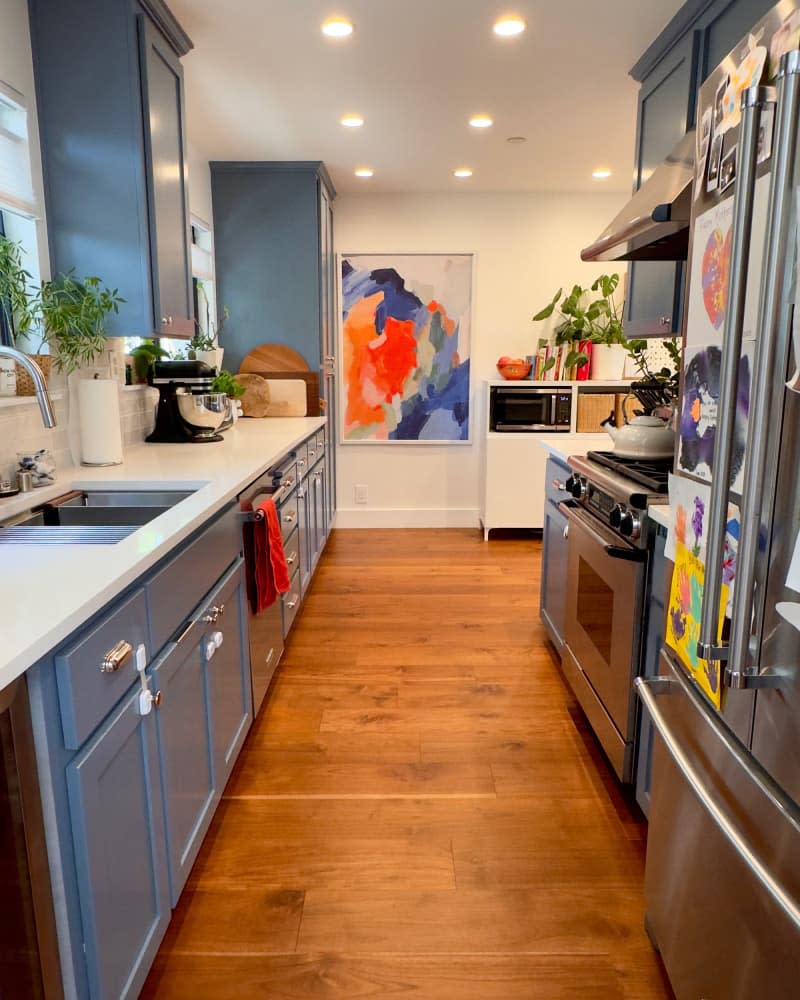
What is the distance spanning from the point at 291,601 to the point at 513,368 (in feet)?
9.11

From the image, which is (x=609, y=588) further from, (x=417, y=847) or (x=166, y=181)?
(x=166, y=181)

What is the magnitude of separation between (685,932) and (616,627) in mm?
906

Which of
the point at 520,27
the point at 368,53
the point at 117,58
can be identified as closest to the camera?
the point at 117,58

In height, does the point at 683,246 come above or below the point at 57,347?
above

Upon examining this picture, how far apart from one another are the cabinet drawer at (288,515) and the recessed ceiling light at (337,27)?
176 centimetres

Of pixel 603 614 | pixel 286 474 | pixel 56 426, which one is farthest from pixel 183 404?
pixel 603 614

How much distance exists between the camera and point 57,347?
7.70 ft

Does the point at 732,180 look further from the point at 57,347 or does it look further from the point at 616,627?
the point at 57,347

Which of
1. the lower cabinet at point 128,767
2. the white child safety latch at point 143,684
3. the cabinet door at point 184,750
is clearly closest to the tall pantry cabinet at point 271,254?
the lower cabinet at point 128,767

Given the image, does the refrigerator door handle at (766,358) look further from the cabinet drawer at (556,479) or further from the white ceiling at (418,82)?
the white ceiling at (418,82)

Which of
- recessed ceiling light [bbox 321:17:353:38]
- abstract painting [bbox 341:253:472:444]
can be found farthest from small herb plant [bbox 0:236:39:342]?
abstract painting [bbox 341:253:472:444]

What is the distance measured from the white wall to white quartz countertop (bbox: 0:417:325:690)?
9.28ft

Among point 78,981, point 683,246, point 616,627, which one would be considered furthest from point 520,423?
point 78,981

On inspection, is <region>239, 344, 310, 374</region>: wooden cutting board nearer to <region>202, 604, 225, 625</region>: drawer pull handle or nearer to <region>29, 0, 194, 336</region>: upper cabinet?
<region>29, 0, 194, 336</region>: upper cabinet
